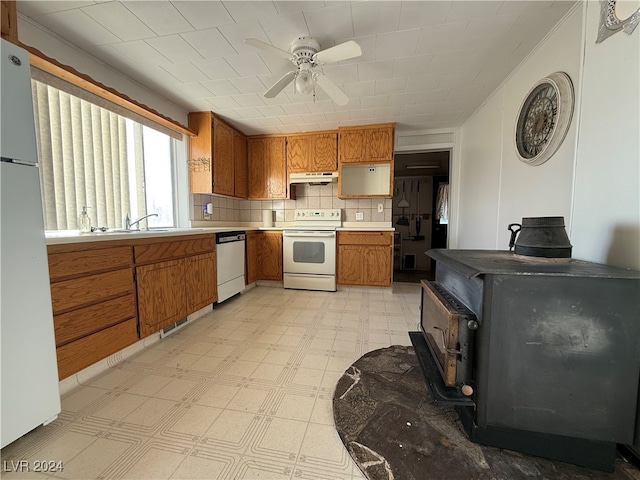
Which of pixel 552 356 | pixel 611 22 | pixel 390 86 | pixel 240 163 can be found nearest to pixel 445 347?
pixel 552 356

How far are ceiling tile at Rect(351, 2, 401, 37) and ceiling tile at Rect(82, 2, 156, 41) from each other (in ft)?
4.61

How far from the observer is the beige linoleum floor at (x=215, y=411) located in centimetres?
99

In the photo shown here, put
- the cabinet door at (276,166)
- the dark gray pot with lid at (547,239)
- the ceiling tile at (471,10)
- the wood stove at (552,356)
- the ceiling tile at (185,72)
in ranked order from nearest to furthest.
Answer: the wood stove at (552,356), the dark gray pot with lid at (547,239), the ceiling tile at (471,10), the ceiling tile at (185,72), the cabinet door at (276,166)

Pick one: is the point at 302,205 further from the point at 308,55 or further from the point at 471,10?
the point at 471,10

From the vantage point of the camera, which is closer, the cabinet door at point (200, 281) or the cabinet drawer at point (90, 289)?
the cabinet drawer at point (90, 289)

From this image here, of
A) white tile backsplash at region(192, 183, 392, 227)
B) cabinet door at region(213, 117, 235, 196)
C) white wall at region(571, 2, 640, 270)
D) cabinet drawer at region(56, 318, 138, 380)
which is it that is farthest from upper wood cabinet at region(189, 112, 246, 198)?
white wall at region(571, 2, 640, 270)

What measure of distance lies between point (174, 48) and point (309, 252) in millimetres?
2482

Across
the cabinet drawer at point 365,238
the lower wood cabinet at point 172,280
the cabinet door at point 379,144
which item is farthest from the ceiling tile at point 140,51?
the cabinet drawer at point 365,238

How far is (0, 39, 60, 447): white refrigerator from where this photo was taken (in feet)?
3.15

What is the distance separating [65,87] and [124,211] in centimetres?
100

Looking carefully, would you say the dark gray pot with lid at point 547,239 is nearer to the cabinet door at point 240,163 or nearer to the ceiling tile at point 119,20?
the ceiling tile at point 119,20

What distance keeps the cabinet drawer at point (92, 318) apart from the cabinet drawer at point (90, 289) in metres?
0.04

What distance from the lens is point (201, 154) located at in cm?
298

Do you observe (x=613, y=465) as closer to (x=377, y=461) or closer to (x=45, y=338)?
(x=377, y=461)
